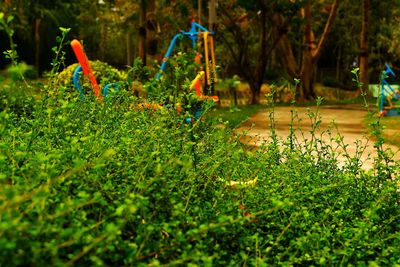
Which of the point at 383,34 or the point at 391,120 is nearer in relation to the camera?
the point at 391,120

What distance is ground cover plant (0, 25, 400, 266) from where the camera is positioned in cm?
228

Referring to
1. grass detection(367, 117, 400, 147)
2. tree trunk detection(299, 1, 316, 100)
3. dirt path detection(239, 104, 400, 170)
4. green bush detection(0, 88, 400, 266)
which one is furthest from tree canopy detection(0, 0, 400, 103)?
grass detection(367, 117, 400, 147)

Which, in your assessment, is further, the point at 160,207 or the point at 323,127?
the point at 323,127

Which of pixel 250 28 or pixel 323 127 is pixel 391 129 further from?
pixel 250 28

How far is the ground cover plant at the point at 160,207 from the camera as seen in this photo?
228 centimetres

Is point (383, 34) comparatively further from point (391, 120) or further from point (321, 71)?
point (391, 120)

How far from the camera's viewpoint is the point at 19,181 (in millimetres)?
2613

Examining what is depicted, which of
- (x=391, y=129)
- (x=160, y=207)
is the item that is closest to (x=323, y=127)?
(x=391, y=129)

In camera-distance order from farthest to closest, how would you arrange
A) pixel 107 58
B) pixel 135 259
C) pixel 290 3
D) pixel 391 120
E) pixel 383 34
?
1. pixel 107 58
2. pixel 383 34
3. pixel 290 3
4. pixel 391 120
5. pixel 135 259

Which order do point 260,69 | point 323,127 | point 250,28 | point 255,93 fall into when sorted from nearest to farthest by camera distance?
point 323,127
point 255,93
point 260,69
point 250,28

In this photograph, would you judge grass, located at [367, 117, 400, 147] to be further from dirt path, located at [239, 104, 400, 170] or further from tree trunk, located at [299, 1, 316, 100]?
tree trunk, located at [299, 1, 316, 100]

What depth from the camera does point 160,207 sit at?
3053mm

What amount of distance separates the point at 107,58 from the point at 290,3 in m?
50.9

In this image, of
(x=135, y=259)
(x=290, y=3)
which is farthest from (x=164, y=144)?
(x=290, y=3)
